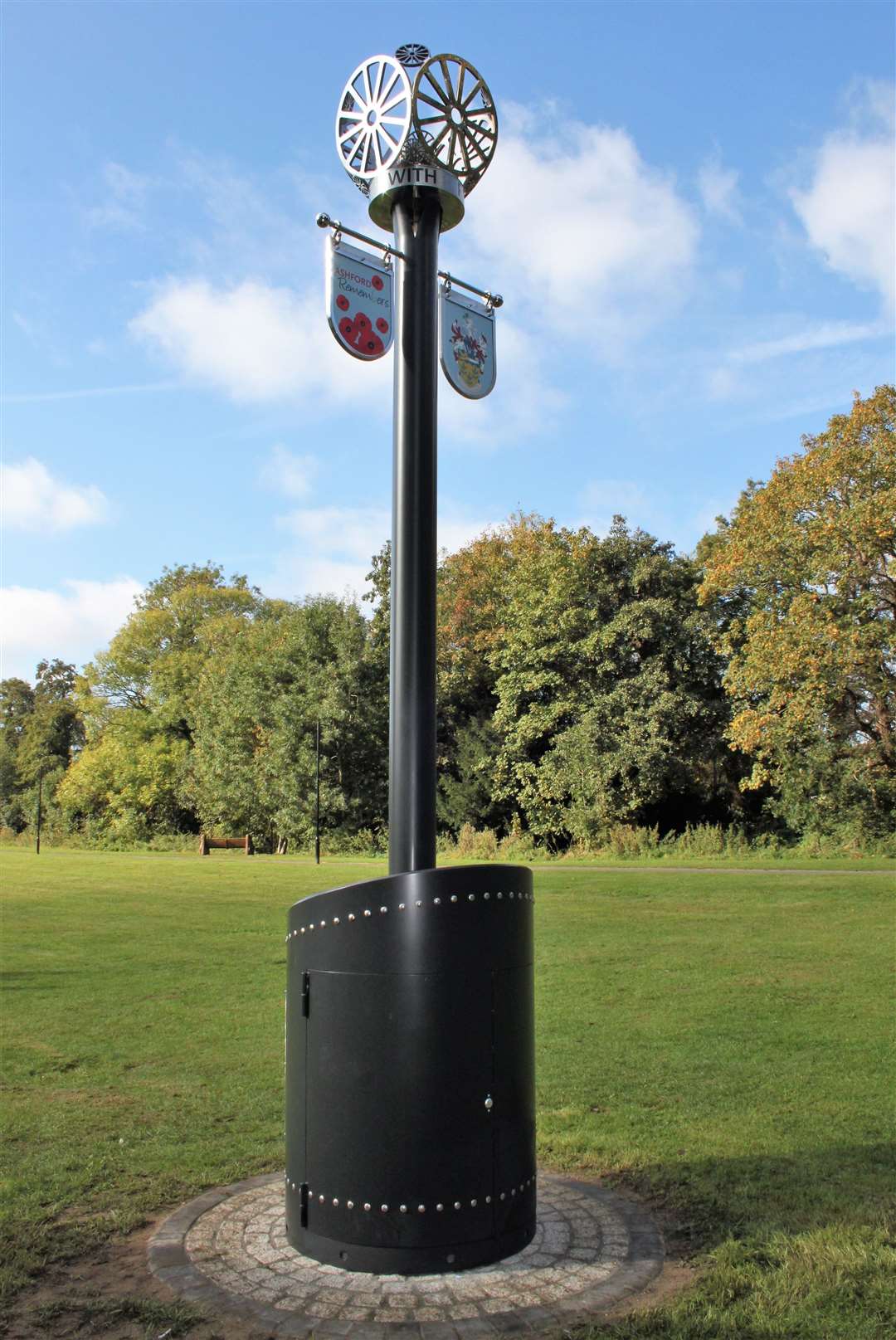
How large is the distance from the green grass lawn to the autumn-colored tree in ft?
33.8

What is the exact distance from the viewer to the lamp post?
13.9 ft

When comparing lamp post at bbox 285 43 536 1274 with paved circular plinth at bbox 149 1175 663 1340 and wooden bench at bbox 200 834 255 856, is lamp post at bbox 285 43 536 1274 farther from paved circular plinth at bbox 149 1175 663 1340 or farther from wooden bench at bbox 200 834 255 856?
wooden bench at bbox 200 834 255 856

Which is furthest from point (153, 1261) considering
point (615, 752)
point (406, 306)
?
point (615, 752)

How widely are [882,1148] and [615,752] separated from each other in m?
27.7

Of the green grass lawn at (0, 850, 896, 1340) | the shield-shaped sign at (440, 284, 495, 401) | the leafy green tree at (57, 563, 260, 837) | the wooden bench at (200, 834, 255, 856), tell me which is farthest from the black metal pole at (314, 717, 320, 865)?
the shield-shaped sign at (440, 284, 495, 401)

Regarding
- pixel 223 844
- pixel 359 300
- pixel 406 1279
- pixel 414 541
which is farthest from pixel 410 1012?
pixel 223 844

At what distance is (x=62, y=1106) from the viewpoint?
686cm

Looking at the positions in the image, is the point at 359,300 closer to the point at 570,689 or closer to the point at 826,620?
the point at 826,620

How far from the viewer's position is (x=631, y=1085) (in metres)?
7.20

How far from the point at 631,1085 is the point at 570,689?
1151 inches

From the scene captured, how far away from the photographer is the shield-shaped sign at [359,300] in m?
5.01

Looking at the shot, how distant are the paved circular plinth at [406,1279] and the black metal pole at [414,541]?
5.33 ft

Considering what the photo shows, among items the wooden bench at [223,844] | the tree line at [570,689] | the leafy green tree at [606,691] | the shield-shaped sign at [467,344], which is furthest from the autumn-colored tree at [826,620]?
the wooden bench at [223,844]

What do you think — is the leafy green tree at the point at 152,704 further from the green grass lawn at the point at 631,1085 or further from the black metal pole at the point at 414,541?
the black metal pole at the point at 414,541
